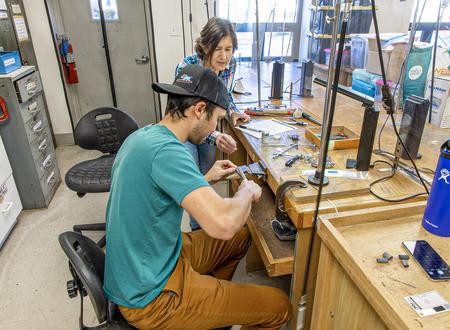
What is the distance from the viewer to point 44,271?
194cm

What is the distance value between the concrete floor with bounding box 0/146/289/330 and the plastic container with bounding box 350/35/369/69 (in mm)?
1501

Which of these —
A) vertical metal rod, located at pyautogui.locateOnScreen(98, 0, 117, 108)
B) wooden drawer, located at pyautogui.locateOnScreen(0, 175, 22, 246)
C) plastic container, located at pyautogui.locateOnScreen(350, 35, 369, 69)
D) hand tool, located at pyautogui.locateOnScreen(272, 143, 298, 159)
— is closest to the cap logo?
hand tool, located at pyautogui.locateOnScreen(272, 143, 298, 159)

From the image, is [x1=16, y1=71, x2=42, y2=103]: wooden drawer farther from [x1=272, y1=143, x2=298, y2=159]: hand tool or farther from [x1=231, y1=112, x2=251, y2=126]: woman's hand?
[x1=272, y1=143, x2=298, y2=159]: hand tool

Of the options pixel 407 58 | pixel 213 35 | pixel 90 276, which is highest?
pixel 213 35

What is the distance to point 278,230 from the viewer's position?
1.26 meters

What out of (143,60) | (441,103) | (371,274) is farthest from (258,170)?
(143,60)

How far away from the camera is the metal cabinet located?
2201 mm

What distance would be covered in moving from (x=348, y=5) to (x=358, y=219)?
57 centimetres

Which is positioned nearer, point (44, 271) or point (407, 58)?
point (407, 58)

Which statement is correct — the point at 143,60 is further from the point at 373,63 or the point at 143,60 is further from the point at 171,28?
the point at 373,63

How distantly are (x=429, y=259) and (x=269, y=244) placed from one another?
53cm

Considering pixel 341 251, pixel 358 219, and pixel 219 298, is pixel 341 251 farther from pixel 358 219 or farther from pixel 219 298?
pixel 219 298

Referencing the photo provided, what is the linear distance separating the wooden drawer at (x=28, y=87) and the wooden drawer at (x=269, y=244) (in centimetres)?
177

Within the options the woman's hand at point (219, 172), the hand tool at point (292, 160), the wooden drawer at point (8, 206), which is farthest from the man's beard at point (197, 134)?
the wooden drawer at point (8, 206)
